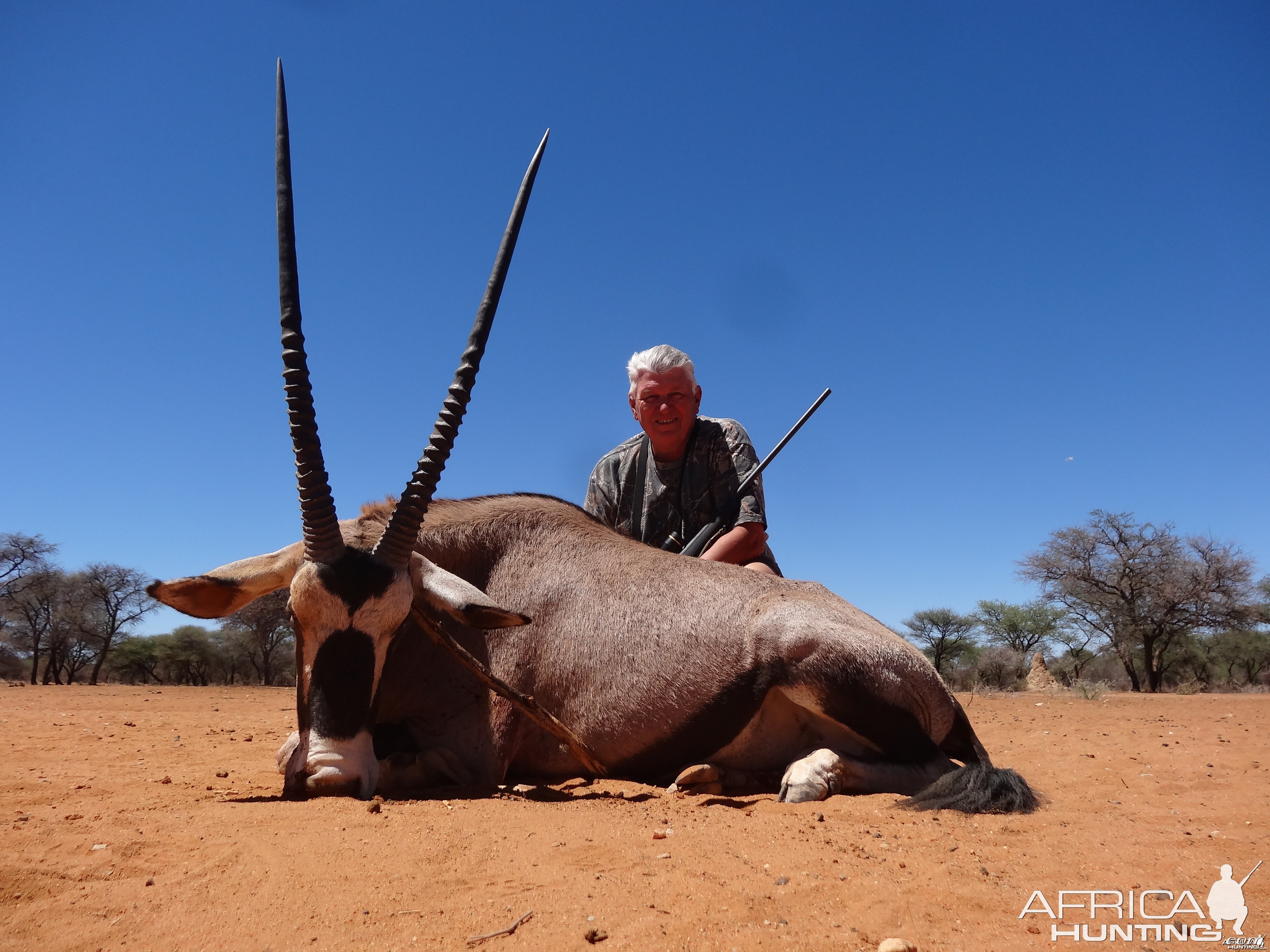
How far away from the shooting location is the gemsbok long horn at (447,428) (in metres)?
4.10

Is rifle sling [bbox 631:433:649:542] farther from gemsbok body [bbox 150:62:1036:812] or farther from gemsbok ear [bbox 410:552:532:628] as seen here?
gemsbok ear [bbox 410:552:532:628]

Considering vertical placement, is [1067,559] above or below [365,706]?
above

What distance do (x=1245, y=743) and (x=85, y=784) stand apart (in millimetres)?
8540

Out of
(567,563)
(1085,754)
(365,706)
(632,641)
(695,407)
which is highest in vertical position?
(695,407)

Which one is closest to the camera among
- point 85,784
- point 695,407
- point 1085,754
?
point 85,784

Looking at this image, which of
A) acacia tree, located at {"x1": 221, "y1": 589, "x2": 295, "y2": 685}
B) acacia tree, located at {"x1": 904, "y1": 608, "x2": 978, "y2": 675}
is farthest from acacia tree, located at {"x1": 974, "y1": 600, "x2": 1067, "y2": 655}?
acacia tree, located at {"x1": 221, "y1": 589, "x2": 295, "y2": 685}

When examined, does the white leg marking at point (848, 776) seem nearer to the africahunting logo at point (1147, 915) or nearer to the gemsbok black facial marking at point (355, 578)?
the africahunting logo at point (1147, 915)

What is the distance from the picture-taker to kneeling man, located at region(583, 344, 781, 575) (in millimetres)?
6539

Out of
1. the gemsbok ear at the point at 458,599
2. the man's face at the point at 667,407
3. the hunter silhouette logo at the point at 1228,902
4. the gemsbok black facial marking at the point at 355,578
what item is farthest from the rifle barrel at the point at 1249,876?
the man's face at the point at 667,407

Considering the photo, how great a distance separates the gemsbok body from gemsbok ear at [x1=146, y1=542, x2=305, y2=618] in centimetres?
1

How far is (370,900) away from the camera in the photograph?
2291 millimetres

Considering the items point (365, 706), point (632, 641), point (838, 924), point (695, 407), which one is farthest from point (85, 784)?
point (695, 407)

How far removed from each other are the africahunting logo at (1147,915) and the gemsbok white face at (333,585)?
2.43 m

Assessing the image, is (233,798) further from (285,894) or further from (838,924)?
(838,924)
